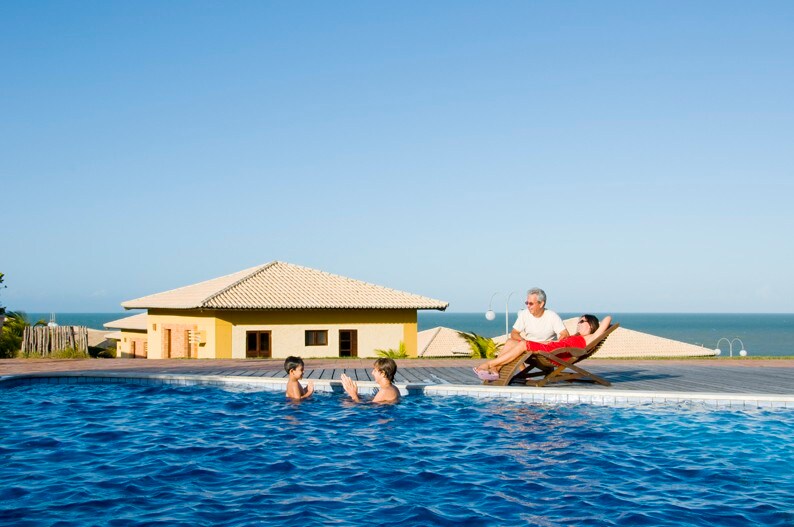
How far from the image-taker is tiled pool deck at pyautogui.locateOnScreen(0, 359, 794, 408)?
10609 millimetres

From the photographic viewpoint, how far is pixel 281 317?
3062 centimetres

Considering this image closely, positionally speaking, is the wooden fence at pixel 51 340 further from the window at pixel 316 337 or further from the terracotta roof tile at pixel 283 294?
the window at pixel 316 337

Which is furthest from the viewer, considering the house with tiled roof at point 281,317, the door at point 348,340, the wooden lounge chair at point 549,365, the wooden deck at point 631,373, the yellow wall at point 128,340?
the yellow wall at point 128,340

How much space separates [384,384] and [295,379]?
57.0 inches

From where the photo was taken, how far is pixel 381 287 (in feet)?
114

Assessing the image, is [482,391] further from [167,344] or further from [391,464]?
[167,344]

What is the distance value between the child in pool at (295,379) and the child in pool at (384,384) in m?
0.71

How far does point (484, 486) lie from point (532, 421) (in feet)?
10.0

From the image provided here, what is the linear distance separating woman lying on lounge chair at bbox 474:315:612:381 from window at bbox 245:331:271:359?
19.7m

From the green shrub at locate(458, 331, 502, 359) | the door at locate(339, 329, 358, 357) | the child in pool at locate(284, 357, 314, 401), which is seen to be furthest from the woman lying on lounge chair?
the door at locate(339, 329, 358, 357)

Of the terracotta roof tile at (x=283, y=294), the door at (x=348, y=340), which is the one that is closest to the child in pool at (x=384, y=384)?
the terracotta roof tile at (x=283, y=294)

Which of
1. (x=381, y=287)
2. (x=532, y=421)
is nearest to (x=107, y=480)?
(x=532, y=421)

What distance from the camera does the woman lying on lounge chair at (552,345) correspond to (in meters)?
11.1

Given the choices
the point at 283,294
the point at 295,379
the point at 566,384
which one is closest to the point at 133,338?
the point at 283,294
